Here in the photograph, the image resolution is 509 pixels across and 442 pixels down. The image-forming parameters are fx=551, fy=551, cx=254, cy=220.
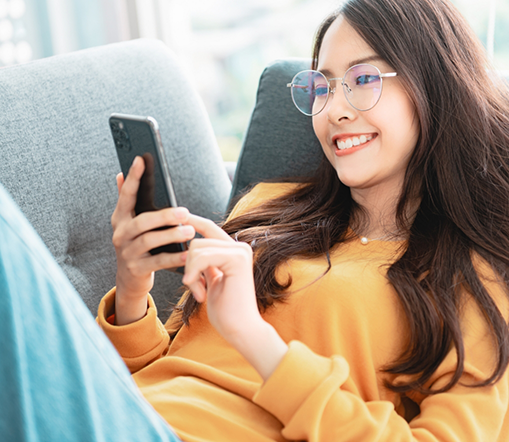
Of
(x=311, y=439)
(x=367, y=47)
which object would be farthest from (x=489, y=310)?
(x=367, y=47)

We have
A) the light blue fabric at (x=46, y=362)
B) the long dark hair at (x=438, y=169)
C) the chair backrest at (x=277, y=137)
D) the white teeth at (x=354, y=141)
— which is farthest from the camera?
the chair backrest at (x=277, y=137)

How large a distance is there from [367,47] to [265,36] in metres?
1.74

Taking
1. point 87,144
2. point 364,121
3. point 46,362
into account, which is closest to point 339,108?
point 364,121

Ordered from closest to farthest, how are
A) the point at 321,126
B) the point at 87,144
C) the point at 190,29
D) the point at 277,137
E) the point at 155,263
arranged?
the point at 155,263 < the point at 321,126 < the point at 87,144 < the point at 277,137 < the point at 190,29

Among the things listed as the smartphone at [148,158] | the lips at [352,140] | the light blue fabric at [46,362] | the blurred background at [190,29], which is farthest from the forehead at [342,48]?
the blurred background at [190,29]

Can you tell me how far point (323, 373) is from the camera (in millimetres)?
758

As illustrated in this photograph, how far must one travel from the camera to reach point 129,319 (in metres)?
0.98

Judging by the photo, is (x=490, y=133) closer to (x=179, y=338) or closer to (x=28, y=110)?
(x=179, y=338)

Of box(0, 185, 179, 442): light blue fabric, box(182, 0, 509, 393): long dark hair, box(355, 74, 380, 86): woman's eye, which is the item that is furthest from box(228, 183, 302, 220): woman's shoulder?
box(0, 185, 179, 442): light blue fabric

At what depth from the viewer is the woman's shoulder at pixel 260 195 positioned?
122 cm

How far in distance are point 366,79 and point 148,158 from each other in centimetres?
43

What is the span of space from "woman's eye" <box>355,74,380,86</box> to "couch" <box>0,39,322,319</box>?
362 mm

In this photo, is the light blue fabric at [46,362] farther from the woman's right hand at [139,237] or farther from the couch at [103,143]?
the couch at [103,143]

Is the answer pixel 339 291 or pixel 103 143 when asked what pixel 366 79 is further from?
pixel 103 143
